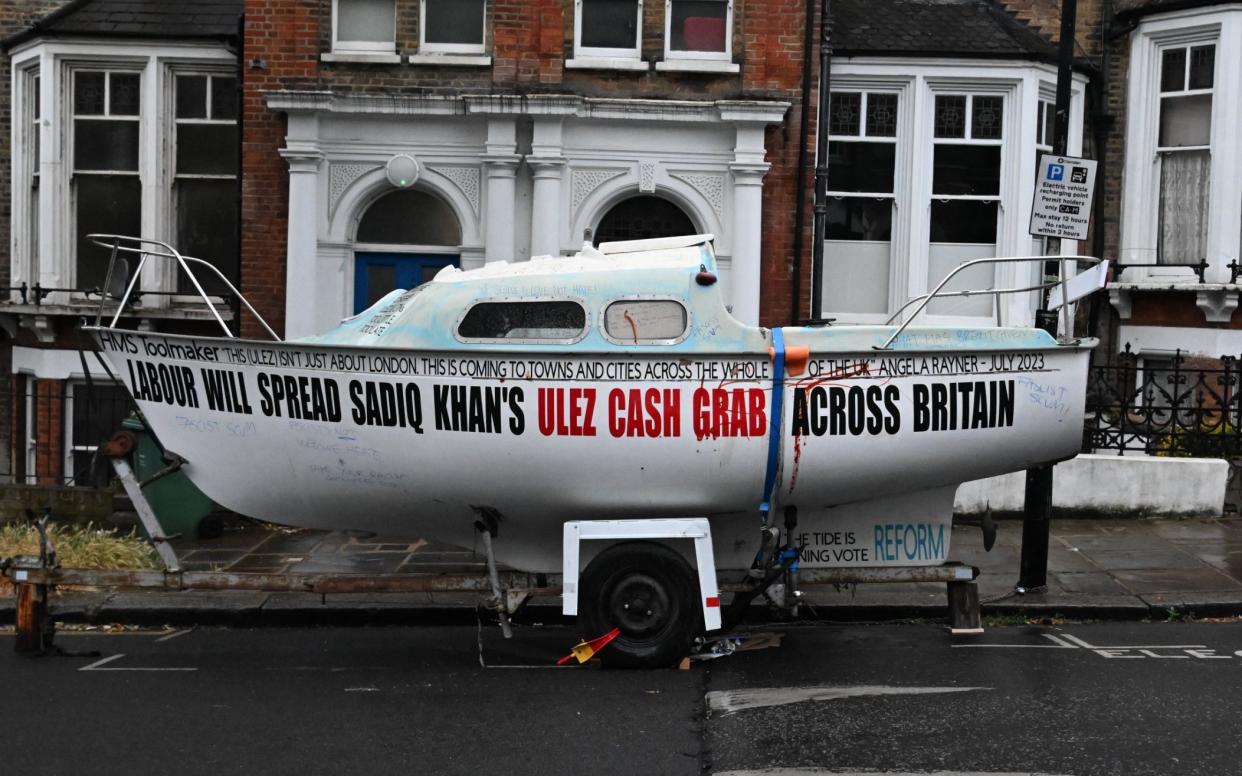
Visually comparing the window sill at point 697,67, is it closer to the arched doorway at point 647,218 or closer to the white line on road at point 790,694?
the arched doorway at point 647,218

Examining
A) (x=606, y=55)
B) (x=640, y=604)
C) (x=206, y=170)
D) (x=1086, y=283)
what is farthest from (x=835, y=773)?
(x=206, y=170)

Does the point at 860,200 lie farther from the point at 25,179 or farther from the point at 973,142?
the point at 25,179

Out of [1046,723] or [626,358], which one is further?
[626,358]

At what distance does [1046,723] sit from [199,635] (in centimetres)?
528

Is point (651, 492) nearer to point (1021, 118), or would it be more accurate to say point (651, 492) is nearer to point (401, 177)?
point (401, 177)

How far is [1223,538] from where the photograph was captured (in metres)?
11.5

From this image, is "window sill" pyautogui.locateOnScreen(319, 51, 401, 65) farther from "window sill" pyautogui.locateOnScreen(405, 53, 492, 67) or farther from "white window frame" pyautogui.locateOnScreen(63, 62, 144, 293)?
"white window frame" pyautogui.locateOnScreen(63, 62, 144, 293)

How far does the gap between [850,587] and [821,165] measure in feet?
17.1

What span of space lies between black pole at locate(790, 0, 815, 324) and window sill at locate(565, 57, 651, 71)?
1515 mm

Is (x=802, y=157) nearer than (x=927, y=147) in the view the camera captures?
Yes

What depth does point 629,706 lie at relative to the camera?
705cm

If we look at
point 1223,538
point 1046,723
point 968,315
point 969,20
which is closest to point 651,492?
point 1046,723

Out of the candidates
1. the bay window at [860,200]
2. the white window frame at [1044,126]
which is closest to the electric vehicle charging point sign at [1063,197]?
the bay window at [860,200]

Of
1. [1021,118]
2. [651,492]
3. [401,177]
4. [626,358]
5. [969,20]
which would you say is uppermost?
[969,20]
